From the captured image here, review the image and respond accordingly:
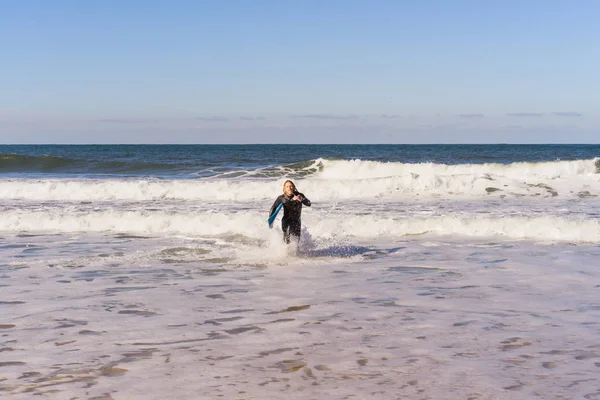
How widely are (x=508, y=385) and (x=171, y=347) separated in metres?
3.04

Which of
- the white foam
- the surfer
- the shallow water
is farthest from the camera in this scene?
the white foam

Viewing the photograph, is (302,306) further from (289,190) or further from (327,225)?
(327,225)

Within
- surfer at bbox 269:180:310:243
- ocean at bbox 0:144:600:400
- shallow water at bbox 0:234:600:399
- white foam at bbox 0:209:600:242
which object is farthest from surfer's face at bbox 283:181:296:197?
white foam at bbox 0:209:600:242

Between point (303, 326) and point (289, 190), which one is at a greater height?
point (289, 190)


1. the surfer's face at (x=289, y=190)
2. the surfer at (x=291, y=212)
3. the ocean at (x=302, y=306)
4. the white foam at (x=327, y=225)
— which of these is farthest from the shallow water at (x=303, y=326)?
the white foam at (x=327, y=225)

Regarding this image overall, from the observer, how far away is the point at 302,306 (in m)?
7.75

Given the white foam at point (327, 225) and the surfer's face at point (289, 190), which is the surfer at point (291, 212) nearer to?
the surfer's face at point (289, 190)

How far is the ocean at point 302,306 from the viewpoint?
5156mm

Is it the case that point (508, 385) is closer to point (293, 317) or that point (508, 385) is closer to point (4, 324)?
point (293, 317)

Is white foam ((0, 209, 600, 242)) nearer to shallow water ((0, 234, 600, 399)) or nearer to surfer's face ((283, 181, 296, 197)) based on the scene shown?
shallow water ((0, 234, 600, 399))

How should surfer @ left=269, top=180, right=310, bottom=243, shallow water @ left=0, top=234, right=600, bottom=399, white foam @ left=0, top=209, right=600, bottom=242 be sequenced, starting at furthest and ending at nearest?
1. white foam @ left=0, top=209, right=600, bottom=242
2. surfer @ left=269, top=180, right=310, bottom=243
3. shallow water @ left=0, top=234, right=600, bottom=399

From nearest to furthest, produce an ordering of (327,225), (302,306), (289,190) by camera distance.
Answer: (302,306), (289,190), (327,225)

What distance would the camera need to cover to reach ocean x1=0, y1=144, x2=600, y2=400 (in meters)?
5.16

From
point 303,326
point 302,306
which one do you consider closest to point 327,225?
point 302,306
